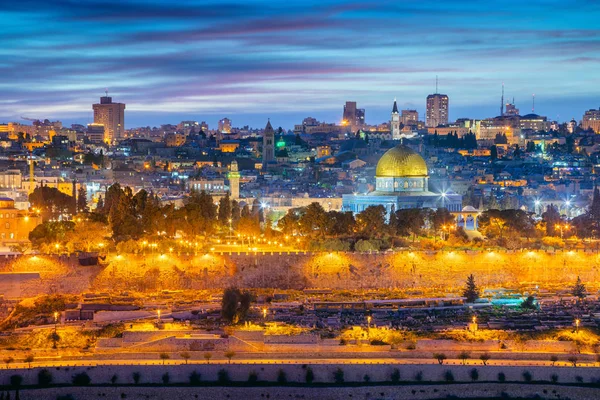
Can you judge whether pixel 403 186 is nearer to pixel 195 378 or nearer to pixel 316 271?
pixel 316 271

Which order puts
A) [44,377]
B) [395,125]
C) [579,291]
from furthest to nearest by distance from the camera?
1. [395,125]
2. [579,291]
3. [44,377]

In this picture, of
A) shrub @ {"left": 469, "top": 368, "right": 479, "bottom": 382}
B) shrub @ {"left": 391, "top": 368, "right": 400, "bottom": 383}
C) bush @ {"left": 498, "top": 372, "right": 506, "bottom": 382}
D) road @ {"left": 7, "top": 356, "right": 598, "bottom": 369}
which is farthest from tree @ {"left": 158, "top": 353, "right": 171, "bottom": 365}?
bush @ {"left": 498, "top": 372, "right": 506, "bottom": 382}

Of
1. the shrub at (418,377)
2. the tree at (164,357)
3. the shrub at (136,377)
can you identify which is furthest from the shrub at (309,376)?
the shrub at (136,377)

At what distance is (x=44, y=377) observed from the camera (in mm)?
24281

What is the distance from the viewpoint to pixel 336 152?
89.6 meters

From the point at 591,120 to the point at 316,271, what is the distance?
92.5 meters

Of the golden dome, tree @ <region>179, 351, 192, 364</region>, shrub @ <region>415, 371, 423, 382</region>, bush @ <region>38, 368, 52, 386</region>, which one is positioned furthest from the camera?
the golden dome

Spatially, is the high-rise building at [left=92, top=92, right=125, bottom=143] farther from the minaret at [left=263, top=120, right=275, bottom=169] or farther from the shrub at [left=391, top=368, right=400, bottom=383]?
the shrub at [left=391, top=368, right=400, bottom=383]

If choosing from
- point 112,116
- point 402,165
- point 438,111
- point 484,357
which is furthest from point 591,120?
point 484,357

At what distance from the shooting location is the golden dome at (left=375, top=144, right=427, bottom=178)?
4791 cm

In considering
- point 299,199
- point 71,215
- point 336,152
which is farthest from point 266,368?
point 336,152

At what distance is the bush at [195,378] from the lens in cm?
2447

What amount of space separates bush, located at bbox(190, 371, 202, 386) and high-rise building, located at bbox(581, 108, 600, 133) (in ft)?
326

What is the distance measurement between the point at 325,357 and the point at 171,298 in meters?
7.04
